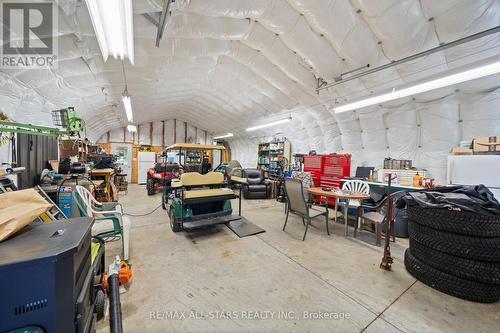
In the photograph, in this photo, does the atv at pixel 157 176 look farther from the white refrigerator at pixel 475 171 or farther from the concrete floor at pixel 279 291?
the white refrigerator at pixel 475 171

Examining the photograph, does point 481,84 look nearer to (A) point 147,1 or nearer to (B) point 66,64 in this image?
(A) point 147,1

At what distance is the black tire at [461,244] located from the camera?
1.99 m

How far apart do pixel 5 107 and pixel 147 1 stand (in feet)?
11.1

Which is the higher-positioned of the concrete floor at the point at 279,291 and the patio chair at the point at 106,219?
the patio chair at the point at 106,219

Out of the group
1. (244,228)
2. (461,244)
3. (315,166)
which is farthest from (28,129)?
(315,166)

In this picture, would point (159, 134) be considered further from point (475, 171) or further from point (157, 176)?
point (475, 171)

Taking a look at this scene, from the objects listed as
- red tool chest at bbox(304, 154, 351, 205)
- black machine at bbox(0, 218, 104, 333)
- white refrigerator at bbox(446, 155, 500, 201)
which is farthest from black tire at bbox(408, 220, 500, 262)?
red tool chest at bbox(304, 154, 351, 205)

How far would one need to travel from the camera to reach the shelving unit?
895 centimetres

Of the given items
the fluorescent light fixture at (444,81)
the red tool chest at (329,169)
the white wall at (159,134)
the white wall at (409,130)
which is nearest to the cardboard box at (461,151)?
the white wall at (409,130)

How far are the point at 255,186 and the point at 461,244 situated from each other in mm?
5363

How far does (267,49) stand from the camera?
4379mm

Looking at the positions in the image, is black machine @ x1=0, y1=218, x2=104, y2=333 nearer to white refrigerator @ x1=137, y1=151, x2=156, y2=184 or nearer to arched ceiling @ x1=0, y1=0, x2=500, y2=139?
arched ceiling @ x1=0, y1=0, x2=500, y2=139

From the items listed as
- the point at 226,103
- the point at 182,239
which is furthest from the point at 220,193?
the point at 226,103

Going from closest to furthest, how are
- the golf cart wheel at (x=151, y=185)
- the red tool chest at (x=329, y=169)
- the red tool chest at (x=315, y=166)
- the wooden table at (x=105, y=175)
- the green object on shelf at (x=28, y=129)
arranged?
the green object on shelf at (x=28, y=129), the wooden table at (x=105, y=175), the red tool chest at (x=329, y=169), the red tool chest at (x=315, y=166), the golf cart wheel at (x=151, y=185)
